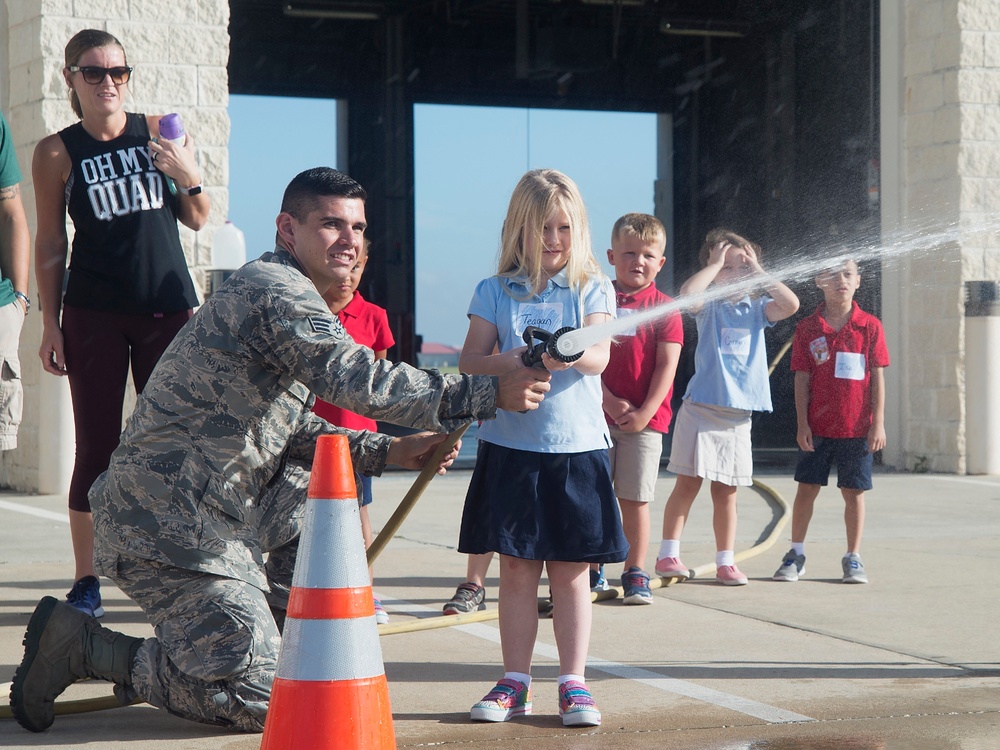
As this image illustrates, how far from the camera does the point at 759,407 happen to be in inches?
236

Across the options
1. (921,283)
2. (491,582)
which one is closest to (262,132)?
(921,283)

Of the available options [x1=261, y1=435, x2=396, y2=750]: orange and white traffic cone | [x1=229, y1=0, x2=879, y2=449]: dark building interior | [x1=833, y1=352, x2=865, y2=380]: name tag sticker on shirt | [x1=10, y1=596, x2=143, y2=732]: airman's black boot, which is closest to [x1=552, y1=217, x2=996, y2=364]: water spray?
[x1=833, y1=352, x2=865, y2=380]: name tag sticker on shirt

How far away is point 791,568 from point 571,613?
2.49 metres

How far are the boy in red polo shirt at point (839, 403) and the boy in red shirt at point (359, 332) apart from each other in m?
2.00

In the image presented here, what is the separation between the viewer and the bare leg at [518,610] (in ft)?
12.0

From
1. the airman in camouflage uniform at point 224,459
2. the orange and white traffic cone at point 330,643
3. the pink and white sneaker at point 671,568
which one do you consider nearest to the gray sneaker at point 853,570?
the pink and white sneaker at point 671,568

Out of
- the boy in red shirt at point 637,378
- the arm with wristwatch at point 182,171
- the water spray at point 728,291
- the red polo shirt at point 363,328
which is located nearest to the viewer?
the water spray at point 728,291

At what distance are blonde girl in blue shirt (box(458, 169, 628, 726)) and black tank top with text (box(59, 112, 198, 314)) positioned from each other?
57.4 inches

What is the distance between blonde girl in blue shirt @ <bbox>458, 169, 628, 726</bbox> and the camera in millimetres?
3650

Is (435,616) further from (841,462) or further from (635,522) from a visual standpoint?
(841,462)

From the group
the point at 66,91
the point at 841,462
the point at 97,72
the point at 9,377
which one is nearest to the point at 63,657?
the point at 9,377

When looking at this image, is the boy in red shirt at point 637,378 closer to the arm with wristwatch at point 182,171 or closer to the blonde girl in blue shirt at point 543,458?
the blonde girl in blue shirt at point 543,458

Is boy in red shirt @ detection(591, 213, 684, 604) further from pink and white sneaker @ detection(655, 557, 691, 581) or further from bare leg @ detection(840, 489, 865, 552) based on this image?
bare leg @ detection(840, 489, 865, 552)

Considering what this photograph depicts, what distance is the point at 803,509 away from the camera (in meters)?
6.11
